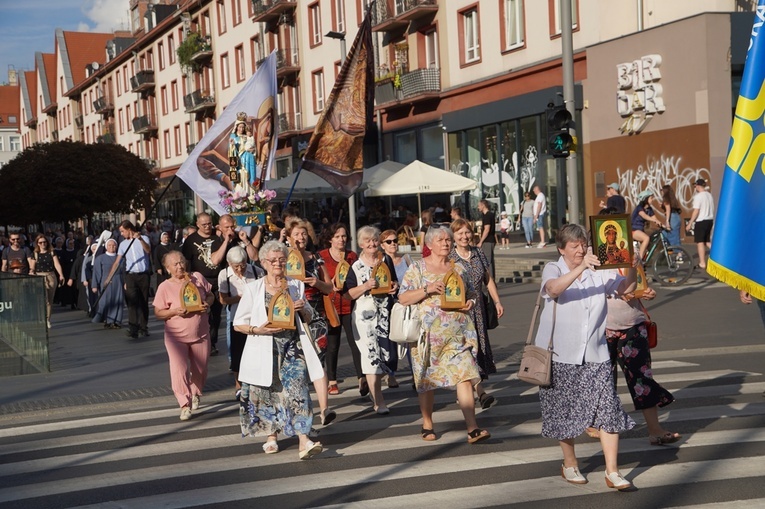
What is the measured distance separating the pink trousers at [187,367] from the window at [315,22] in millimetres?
37669

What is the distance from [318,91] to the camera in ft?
154

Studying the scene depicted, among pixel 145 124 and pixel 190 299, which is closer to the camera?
pixel 190 299

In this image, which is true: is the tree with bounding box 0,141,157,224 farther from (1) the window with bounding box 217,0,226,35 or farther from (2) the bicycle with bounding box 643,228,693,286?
(2) the bicycle with bounding box 643,228,693,286

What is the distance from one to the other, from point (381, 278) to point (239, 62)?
48058 millimetres

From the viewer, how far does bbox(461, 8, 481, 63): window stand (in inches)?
1364

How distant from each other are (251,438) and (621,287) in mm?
3541

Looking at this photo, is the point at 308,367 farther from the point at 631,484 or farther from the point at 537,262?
the point at 537,262

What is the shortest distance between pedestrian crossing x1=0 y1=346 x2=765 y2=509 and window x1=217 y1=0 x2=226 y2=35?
49.9 metres

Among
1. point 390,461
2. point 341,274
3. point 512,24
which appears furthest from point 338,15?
point 390,461

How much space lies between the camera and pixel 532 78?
3116 centimetres

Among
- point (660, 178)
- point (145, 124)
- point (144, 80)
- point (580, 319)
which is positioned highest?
point (144, 80)

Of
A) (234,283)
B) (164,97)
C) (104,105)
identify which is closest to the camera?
(234,283)

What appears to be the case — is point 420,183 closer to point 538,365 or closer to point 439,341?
point 439,341

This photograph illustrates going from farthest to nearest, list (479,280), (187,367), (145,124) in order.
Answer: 1. (145,124)
2. (187,367)
3. (479,280)
